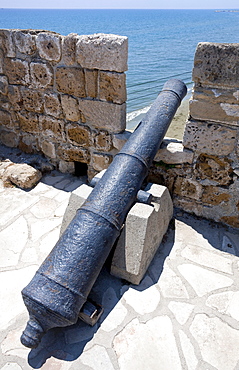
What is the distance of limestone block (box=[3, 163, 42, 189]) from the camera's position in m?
4.08

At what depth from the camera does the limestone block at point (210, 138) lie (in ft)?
9.95

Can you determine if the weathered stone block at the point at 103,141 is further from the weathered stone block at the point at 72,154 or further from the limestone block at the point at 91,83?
the limestone block at the point at 91,83

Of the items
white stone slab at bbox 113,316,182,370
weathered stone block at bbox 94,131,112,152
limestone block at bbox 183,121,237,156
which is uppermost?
limestone block at bbox 183,121,237,156

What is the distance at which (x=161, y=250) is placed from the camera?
3.06 meters

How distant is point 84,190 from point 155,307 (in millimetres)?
1243

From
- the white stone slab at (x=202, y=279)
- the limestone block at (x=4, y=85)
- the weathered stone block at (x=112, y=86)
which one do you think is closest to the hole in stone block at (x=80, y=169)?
the weathered stone block at (x=112, y=86)

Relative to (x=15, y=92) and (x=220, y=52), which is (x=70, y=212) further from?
(x=15, y=92)

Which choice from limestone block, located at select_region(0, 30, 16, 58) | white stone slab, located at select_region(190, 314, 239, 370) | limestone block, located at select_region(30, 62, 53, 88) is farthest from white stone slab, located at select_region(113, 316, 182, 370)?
limestone block, located at select_region(0, 30, 16, 58)

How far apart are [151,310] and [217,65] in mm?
2250

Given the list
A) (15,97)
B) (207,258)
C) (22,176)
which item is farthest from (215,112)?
(15,97)

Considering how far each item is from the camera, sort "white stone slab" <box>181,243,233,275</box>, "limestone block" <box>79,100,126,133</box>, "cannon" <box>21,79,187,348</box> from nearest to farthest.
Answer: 1. "cannon" <box>21,79,187,348</box>
2. "white stone slab" <box>181,243,233,275</box>
3. "limestone block" <box>79,100,126,133</box>

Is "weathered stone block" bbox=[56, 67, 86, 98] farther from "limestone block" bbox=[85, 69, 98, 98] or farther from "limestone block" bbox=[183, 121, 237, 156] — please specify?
"limestone block" bbox=[183, 121, 237, 156]

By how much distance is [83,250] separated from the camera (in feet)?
7.21

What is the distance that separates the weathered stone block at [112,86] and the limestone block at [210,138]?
0.87 metres
